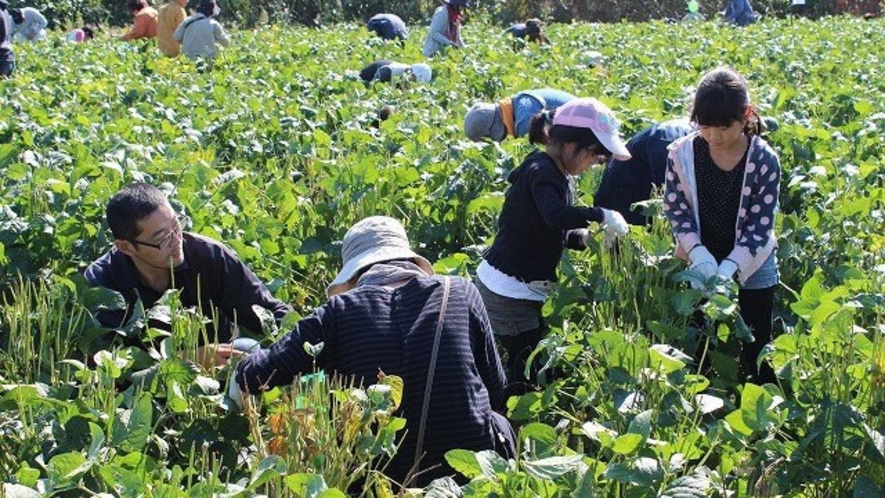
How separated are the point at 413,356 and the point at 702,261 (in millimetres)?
1075

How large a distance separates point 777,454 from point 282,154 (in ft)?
14.7

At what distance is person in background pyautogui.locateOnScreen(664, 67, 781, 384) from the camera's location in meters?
3.62

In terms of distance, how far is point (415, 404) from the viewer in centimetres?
293

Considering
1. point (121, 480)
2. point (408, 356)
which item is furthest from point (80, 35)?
point (121, 480)

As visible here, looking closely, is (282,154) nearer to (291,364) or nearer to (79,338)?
(79,338)

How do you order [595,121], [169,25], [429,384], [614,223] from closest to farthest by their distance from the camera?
1. [429,384]
2. [614,223]
3. [595,121]
4. [169,25]

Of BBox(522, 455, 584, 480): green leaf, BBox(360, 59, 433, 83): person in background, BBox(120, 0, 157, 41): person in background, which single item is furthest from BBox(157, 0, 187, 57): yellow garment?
BBox(522, 455, 584, 480): green leaf

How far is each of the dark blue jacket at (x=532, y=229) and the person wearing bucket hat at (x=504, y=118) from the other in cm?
208

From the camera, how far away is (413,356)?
2.93 m

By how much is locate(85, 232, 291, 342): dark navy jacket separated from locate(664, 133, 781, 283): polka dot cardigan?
120cm

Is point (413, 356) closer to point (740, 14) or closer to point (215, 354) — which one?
point (215, 354)

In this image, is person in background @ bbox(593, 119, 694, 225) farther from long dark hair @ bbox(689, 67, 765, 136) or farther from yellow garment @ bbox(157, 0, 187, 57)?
yellow garment @ bbox(157, 0, 187, 57)

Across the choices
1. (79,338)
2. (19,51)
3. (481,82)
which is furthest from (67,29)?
(79,338)

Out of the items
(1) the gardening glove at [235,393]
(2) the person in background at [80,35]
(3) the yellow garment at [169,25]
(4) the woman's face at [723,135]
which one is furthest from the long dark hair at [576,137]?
(2) the person in background at [80,35]
